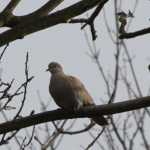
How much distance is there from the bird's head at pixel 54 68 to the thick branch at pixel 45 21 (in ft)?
11.6

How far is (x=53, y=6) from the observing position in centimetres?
283

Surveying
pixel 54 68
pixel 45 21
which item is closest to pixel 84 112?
pixel 45 21

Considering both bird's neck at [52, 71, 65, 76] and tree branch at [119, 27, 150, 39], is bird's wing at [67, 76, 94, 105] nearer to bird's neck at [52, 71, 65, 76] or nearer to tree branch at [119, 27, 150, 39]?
bird's neck at [52, 71, 65, 76]

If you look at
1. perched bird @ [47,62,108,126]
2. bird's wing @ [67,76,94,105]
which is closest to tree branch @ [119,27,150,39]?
perched bird @ [47,62,108,126]

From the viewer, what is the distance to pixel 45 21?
275cm

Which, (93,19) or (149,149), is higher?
(93,19)

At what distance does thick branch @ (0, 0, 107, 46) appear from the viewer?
2.70m

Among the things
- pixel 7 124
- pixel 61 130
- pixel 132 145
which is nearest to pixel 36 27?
pixel 7 124

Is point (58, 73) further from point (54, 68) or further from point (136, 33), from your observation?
point (136, 33)

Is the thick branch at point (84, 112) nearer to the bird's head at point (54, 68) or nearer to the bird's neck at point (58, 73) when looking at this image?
the bird's neck at point (58, 73)

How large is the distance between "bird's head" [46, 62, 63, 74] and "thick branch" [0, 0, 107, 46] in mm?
3522

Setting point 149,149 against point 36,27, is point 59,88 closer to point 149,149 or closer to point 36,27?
point 149,149

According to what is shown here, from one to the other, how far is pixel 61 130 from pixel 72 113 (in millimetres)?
343

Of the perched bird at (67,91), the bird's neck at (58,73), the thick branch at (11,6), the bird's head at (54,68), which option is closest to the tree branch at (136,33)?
the thick branch at (11,6)
